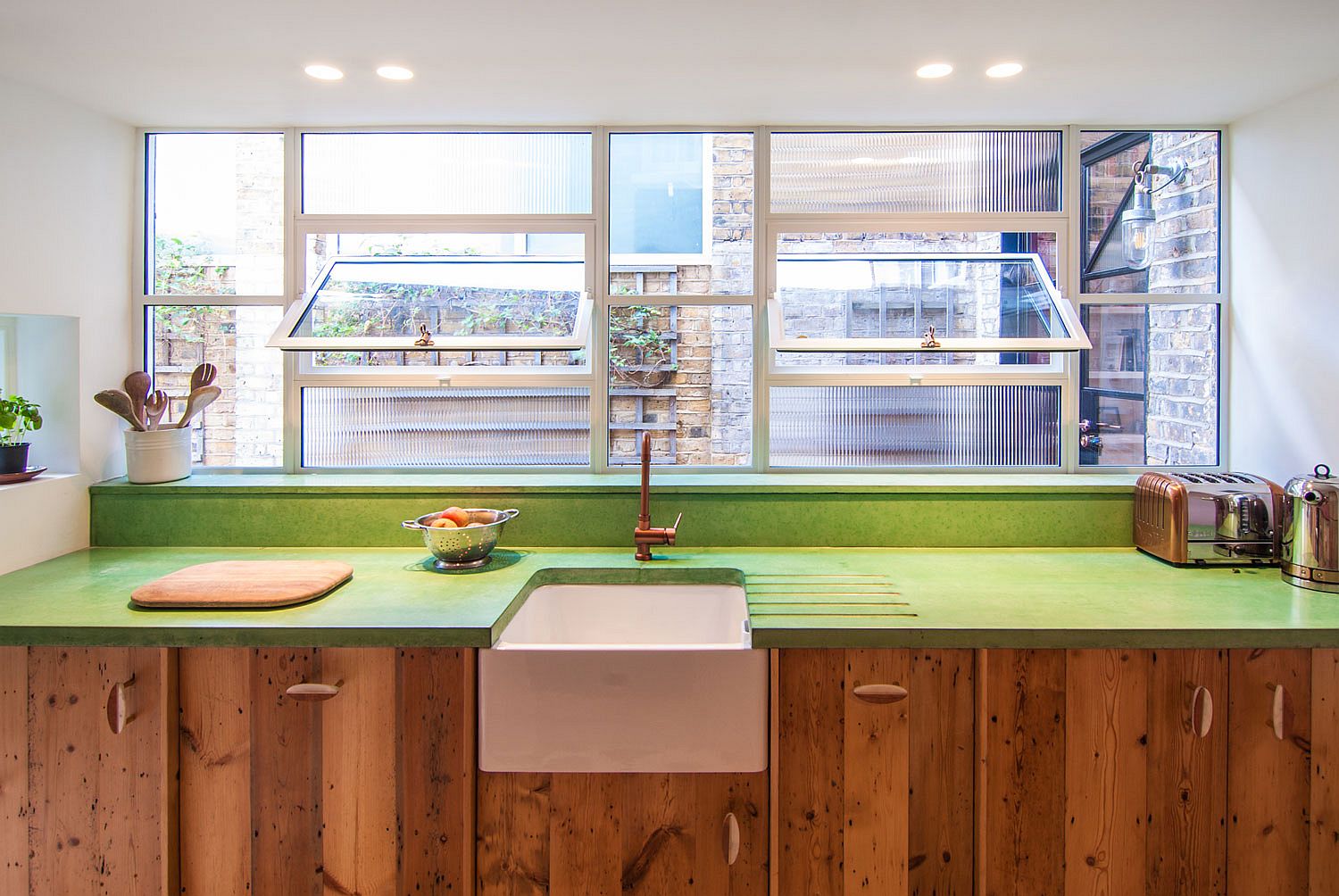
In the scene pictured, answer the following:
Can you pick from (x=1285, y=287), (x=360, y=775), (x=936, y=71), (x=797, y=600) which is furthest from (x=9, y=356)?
(x=1285, y=287)

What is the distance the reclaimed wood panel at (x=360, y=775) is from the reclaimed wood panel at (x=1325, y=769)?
2037 millimetres

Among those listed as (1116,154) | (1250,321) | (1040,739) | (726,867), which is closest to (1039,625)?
(1040,739)

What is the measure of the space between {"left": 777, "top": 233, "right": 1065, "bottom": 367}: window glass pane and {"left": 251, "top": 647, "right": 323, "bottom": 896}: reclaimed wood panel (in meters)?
1.75

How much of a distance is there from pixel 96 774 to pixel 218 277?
167 centimetres

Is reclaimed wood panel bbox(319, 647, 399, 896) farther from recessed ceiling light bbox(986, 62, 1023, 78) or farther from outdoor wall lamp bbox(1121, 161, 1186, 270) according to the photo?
outdoor wall lamp bbox(1121, 161, 1186, 270)

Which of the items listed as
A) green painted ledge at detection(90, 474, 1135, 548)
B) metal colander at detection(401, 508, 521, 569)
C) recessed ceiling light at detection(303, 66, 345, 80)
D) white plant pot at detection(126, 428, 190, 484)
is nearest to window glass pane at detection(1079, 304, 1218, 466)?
green painted ledge at detection(90, 474, 1135, 548)

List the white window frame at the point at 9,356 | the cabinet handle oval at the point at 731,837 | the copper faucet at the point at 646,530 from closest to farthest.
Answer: the cabinet handle oval at the point at 731,837, the copper faucet at the point at 646,530, the white window frame at the point at 9,356

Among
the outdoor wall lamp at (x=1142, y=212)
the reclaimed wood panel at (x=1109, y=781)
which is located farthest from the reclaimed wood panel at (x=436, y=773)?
the outdoor wall lamp at (x=1142, y=212)

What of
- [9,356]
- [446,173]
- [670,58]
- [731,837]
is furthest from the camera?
[446,173]

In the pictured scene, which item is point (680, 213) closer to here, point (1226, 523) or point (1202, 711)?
point (1226, 523)

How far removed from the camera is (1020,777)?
73.3 inches

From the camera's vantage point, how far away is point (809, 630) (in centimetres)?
184

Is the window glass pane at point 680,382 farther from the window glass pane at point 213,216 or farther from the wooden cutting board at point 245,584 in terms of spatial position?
the window glass pane at point 213,216

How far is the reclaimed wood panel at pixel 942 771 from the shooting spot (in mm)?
1868
